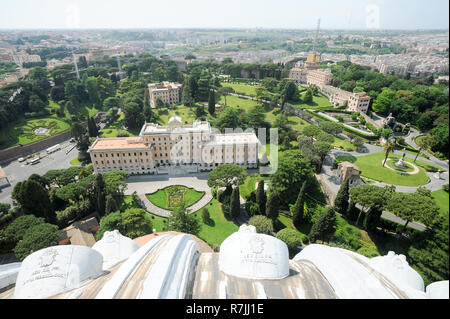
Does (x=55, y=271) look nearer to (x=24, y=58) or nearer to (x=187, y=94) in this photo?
(x=187, y=94)

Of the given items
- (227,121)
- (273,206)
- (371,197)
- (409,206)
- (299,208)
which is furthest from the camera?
(227,121)

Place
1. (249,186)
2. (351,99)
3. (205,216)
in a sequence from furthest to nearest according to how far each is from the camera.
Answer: (351,99) → (249,186) → (205,216)

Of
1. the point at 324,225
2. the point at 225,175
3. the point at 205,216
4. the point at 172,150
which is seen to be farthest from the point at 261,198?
the point at 172,150

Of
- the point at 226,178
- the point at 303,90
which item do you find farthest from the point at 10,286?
the point at 303,90

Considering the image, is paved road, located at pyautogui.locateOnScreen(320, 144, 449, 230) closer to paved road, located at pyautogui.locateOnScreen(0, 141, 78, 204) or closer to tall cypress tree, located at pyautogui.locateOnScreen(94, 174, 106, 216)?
tall cypress tree, located at pyautogui.locateOnScreen(94, 174, 106, 216)

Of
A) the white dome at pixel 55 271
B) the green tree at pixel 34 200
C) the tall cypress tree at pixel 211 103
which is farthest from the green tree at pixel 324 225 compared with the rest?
the tall cypress tree at pixel 211 103

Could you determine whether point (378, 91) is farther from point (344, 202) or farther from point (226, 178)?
point (226, 178)

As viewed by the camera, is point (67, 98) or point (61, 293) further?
point (67, 98)

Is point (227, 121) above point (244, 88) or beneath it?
beneath

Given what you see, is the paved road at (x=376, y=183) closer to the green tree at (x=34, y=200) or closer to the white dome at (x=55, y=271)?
the white dome at (x=55, y=271)
